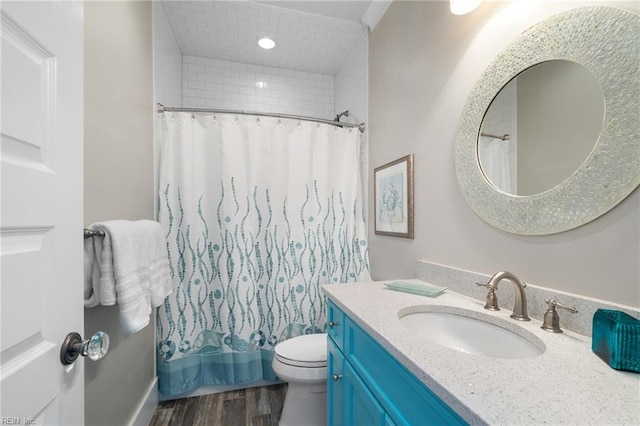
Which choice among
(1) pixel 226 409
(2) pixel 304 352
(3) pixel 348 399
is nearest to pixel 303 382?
(2) pixel 304 352

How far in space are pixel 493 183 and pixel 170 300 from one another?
1.87 m

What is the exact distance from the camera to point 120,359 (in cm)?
128

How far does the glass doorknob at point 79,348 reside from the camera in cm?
60

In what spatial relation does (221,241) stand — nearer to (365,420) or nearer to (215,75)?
(365,420)

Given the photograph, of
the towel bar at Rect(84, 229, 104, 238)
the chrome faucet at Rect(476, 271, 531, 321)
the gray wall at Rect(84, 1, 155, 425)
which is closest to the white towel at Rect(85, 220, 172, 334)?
the towel bar at Rect(84, 229, 104, 238)

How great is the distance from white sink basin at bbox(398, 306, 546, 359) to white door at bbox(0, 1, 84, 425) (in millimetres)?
948

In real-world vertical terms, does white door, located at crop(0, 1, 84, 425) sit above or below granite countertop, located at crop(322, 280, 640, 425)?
above

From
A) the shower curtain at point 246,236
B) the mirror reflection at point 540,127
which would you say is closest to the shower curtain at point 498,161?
the mirror reflection at point 540,127

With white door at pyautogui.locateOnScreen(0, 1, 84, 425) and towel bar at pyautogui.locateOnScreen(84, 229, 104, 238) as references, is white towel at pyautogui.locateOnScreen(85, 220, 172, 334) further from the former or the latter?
white door at pyautogui.locateOnScreen(0, 1, 84, 425)

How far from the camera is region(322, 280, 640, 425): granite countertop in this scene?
0.47 meters

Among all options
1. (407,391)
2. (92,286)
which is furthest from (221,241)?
(407,391)

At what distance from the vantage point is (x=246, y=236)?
5.94 feet

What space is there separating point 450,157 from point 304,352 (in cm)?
127

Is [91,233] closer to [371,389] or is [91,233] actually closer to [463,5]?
[371,389]
